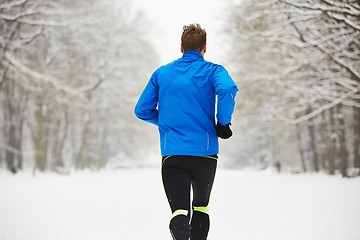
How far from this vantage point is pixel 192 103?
10.9 feet

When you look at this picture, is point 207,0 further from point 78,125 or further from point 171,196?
point 78,125

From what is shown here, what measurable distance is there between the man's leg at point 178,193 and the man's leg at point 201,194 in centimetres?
9

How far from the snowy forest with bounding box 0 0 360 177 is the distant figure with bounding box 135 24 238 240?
5.87 m

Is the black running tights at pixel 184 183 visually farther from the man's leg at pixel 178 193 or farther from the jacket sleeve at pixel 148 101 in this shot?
the jacket sleeve at pixel 148 101

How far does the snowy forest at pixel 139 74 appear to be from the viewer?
11.5 metres

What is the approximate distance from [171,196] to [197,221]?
334mm

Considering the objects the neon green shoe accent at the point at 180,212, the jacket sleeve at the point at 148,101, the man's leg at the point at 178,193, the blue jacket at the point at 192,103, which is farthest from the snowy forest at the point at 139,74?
the neon green shoe accent at the point at 180,212

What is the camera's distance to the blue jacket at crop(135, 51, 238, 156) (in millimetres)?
3293

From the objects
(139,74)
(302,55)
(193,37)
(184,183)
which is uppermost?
(193,37)

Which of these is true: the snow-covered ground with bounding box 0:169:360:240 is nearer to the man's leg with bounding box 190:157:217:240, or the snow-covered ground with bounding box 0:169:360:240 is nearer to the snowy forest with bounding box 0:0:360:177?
the man's leg with bounding box 190:157:217:240

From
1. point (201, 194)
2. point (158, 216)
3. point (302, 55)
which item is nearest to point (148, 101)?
point (201, 194)

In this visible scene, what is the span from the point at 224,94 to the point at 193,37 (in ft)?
1.91

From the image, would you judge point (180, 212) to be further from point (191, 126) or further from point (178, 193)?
point (191, 126)

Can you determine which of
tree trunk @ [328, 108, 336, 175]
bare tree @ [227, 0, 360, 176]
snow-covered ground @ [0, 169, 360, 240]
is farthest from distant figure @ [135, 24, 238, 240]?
tree trunk @ [328, 108, 336, 175]
